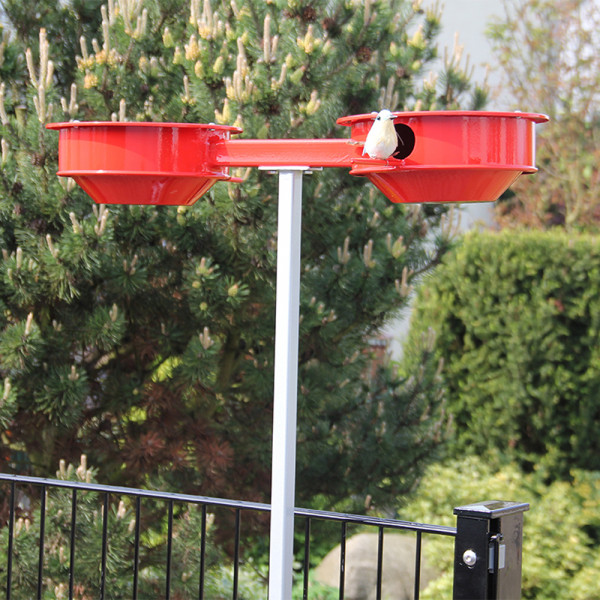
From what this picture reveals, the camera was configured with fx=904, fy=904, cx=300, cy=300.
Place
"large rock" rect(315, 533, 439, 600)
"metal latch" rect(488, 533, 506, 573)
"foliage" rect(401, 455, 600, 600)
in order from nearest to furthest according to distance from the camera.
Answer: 1. "metal latch" rect(488, 533, 506, 573)
2. "foliage" rect(401, 455, 600, 600)
3. "large rock" rect(315, 533, 439, 600)

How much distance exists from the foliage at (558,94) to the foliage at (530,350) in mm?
3773

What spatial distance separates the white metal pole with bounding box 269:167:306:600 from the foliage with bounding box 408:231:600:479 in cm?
457

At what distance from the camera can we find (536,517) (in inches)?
235

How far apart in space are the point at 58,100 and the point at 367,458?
8.76 ft

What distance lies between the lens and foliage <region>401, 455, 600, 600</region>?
5.52 metres

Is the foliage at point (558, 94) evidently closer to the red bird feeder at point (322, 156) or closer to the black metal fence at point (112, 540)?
the black metal fence at point (112, 540)

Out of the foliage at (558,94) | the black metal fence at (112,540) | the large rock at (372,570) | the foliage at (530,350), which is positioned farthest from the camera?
the foliage at (558,94)

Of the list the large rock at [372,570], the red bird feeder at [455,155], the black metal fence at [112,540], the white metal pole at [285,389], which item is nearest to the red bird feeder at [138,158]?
the white metal pole at [285,389]

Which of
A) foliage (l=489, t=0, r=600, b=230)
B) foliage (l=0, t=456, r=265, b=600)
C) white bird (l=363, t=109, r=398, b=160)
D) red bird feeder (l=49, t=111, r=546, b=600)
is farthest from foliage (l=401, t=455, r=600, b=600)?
foliage (l=489, t=0, r=600, b=230)

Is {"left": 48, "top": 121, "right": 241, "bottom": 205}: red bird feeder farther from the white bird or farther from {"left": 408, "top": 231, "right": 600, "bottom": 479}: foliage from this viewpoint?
{"left": 408, "top": 231, "right": 600, "bottom": 479}: foliage

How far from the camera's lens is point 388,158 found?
2.37 m

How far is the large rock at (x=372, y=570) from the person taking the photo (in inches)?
236

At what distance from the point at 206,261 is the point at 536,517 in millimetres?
3051

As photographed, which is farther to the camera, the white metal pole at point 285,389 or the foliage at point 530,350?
the foliage at point 530,350
